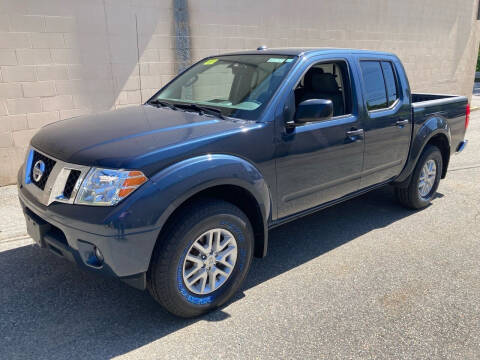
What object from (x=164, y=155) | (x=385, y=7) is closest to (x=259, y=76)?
(x=164, y=155)

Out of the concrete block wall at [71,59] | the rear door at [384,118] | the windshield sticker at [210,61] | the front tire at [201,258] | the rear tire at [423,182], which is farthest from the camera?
the concrete block wall at [71,59]

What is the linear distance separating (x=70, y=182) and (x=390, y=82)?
336 cm

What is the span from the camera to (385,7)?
11773mm

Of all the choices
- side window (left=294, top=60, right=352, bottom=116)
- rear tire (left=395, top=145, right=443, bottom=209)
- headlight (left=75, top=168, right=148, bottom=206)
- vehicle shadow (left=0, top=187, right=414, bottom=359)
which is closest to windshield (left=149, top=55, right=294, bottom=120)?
side window (left=294, top=60, right=352, bottom=116)

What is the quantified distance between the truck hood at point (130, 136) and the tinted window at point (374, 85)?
5.10 ft

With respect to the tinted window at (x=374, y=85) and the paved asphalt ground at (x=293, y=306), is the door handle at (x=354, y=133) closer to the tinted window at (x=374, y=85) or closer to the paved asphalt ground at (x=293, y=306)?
the tinted window at (x=374, y=85)

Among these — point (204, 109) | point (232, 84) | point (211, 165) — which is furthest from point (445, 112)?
point (211, 165)

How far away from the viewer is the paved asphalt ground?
2787mm

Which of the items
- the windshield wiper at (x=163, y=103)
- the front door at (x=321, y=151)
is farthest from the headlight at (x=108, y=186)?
the windshield wiper at (x=163, y=103)

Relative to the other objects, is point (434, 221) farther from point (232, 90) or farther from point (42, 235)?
point (42, 235)

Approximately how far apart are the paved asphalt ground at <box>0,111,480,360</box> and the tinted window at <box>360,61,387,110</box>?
132 cm

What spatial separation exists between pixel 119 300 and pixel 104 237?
2.95ft

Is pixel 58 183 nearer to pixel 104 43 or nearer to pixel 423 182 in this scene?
pixel 423 182

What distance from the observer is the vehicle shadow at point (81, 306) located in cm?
279
